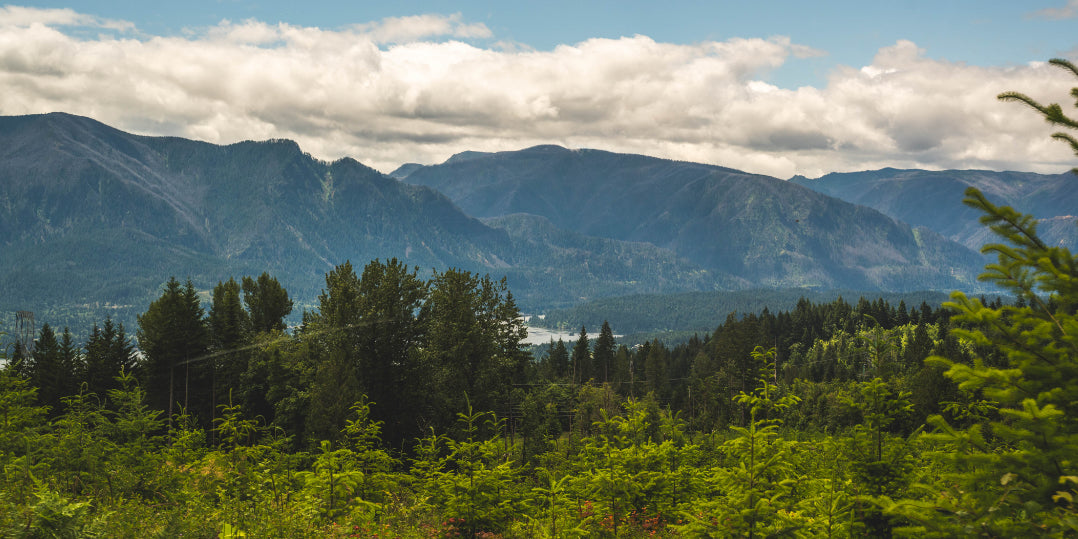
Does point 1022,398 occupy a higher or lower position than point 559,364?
higher

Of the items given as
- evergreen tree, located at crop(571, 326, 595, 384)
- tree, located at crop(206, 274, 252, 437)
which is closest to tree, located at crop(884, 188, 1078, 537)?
tree, located at crop(206, 274, 252, 437)

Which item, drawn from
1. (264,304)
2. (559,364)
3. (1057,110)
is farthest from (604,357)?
(1057,110)

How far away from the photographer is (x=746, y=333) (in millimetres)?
129250

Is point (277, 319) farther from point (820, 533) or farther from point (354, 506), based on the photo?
point (820, 533)

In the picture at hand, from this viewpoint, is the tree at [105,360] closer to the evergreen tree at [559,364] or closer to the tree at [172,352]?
the tree at [172,352]

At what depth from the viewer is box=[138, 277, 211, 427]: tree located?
61.8 m

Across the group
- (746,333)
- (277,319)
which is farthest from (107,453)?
(746,333)

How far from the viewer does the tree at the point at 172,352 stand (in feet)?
203

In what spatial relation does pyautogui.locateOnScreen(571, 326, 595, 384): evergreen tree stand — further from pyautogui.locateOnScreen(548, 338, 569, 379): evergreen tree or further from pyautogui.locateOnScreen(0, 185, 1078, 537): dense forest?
pyautogui.locateOnScreen(0, 185, 1078, 537): dense forest

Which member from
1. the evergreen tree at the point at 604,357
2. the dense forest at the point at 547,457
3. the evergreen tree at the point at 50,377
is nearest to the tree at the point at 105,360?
the evergreen tree at the point at 50,377

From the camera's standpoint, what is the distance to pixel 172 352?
6231cm

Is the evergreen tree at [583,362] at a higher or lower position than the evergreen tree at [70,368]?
lower

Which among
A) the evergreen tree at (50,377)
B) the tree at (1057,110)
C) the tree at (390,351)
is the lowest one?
the evergreen tree at (50,377)

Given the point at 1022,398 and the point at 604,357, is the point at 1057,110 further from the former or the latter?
the point at 604,357
